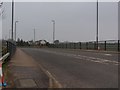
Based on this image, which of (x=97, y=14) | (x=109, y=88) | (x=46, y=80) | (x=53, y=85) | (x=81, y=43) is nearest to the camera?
(x=109, y=88)

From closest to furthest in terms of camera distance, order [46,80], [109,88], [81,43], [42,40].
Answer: [109,88] < [46,80] < [81,43] < [42,40]

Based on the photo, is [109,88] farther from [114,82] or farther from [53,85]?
[53,85]

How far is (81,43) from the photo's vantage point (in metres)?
58.3

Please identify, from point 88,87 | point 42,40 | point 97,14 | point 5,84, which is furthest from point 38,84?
point 42,40

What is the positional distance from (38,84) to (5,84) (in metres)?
1.12

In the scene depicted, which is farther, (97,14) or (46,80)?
(97,14)

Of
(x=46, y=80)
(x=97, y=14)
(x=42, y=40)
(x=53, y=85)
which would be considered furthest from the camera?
(x=42, y=40)

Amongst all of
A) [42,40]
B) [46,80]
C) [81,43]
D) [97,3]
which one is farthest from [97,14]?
[42,40]

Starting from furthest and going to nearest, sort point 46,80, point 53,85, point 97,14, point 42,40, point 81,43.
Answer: point 42,40 < point 81,43 < point 97,14 < point 46,80 < point 53,85

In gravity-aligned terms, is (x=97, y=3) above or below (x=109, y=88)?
above

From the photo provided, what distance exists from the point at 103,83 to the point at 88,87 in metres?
0.88

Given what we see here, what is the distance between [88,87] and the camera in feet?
30.7

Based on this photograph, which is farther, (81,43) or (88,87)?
(81,43)

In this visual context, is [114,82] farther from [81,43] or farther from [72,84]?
[81,43]
